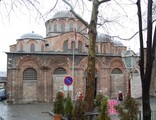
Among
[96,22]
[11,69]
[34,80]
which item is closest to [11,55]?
[11,69]

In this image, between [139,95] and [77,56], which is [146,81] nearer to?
[77,56]

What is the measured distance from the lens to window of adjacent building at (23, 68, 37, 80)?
28641mm

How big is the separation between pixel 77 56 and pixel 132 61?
1753 centimetres

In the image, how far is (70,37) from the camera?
34438 millimetres

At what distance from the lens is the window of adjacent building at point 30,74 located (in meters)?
28.6

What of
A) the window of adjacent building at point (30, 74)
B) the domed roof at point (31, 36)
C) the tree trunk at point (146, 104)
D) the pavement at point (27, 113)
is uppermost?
the domed roof at point (31, 36)

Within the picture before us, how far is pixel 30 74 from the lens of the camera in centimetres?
2884

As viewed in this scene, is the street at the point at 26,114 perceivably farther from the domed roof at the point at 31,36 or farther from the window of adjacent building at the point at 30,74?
the domed roof at the point at 31,36

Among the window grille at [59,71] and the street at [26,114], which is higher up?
the window grille at [59,71]

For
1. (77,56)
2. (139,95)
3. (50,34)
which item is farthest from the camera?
(50,34)

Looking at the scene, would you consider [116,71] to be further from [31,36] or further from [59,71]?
[31,36]

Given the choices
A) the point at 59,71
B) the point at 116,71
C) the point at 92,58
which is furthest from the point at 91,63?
the point at 116,71

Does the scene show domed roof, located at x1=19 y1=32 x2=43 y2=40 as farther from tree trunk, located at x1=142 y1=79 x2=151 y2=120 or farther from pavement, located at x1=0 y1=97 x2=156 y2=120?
tree trunk, located at x1=142 y1=79 x2=151 y2=120

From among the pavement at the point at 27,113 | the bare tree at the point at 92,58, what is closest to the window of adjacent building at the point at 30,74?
the pavement at the point at 27,113
